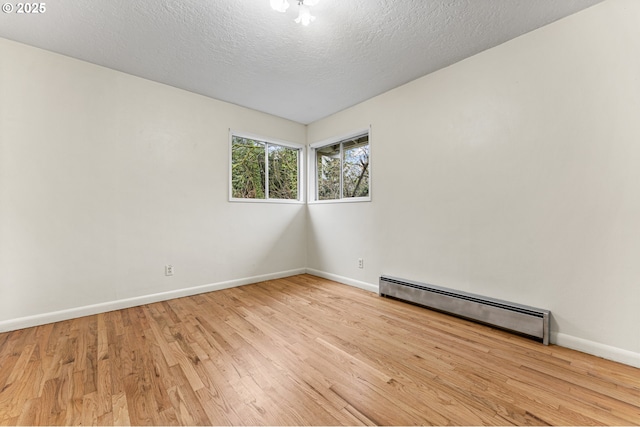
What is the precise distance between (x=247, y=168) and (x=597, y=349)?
408 centimetres

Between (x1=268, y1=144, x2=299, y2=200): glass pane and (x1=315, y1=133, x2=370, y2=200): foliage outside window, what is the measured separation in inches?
15.8

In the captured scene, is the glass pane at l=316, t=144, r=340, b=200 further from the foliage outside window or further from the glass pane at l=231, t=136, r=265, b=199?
the glass pane at l=231, t=136, r=265, b=199

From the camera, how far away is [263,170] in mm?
4066

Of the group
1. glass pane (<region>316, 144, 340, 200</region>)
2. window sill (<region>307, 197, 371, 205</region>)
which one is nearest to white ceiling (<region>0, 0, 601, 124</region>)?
glass pane (<region>316, 144, 340, 200</region>)

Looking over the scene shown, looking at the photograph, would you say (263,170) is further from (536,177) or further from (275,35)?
(536,177)

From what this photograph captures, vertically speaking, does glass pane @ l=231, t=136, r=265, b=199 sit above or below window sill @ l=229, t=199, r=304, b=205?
above

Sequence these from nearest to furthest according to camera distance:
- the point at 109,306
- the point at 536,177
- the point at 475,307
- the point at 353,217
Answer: the point at 536,177 < the point at 475,307 < the point at 109,306 < the point at 353,217

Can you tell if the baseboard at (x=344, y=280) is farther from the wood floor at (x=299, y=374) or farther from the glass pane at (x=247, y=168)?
the glass pane at (x=247, y=168)

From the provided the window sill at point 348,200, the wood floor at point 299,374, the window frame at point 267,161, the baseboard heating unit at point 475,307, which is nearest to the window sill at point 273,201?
the window frame at point 267,161

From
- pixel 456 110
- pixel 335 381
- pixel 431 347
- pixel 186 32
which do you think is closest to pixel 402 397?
pixel 335 381

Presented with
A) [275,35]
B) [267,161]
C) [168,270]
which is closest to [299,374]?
[168,270]

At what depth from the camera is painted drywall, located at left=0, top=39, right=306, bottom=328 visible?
231 cm

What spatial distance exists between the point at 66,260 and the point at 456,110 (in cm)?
419

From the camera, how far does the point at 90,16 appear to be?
200 centimetres
